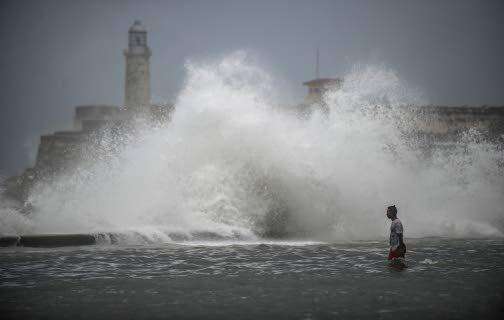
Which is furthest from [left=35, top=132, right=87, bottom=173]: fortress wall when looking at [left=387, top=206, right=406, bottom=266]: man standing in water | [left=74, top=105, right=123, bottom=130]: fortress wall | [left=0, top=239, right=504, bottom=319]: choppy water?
[left=387, top=206, right=406, bottom=266]: man standing in water

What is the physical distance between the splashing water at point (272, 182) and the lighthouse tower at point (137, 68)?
36.5 meters

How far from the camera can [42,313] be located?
6.79 metres

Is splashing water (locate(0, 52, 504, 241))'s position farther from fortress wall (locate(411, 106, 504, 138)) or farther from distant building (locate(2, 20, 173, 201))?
fortress wall (locate(411, 106, 504, 138))

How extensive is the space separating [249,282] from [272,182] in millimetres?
7404

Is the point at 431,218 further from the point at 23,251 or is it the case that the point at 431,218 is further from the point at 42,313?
the point at 42,313

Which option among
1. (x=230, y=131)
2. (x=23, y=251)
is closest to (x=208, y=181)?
(x=230, y=131)

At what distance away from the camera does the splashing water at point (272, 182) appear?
1497 cm

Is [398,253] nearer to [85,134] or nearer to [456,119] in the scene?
[456,119]

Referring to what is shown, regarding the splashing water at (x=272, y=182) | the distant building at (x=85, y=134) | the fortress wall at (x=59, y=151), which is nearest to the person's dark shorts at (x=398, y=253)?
the splashing water at (x=272, y=182)

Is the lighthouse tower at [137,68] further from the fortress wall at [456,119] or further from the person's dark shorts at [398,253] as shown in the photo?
the person's dark shorts at [398,253]

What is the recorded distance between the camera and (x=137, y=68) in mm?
56500

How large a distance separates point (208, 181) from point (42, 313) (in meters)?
9.33

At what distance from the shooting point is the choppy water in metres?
6.89

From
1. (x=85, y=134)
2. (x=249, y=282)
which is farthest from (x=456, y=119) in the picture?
(x=249, y=282)
